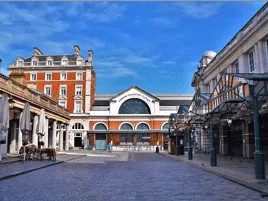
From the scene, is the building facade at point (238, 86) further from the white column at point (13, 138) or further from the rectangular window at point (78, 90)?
the rectangular window at point (78, 90)

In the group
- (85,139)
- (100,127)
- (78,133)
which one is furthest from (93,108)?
(85,139)

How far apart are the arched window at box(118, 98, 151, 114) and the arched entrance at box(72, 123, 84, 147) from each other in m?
8.41

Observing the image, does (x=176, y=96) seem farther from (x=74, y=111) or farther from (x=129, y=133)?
(x=74, y=111)

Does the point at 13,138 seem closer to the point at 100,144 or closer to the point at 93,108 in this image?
the point at 100,144

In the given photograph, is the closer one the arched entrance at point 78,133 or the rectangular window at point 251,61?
the rectangular window at point 251,61

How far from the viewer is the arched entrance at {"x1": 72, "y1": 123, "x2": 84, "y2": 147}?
2183 inches

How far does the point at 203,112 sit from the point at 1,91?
536 inches

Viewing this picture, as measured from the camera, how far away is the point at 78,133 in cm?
5609

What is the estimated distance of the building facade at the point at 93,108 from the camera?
53.5m

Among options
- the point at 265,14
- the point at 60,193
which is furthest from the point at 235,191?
the point at 265,14

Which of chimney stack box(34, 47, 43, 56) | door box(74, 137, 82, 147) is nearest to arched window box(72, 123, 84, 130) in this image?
door box(74, 137, 82, 147)

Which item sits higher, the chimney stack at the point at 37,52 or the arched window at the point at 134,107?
the chimney stack at the point at 37,52

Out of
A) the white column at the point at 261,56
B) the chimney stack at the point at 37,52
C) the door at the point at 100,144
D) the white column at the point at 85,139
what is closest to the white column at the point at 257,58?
the white column at the point at 261,56

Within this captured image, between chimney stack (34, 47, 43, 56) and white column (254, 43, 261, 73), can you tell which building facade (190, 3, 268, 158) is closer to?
white column (254, 43, 261, 73)
